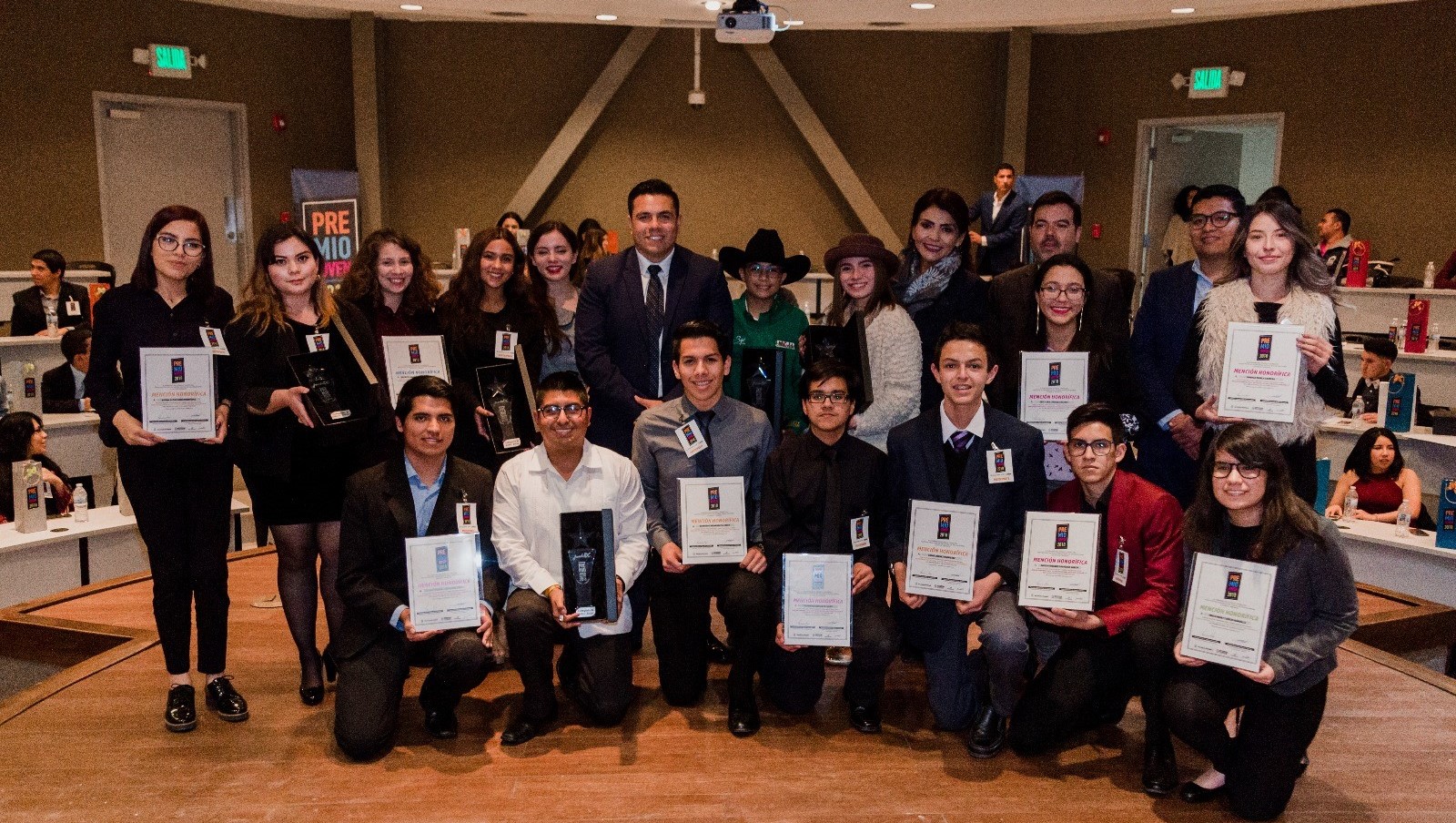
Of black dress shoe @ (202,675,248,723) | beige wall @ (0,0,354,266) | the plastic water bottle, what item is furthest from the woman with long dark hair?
beige wall @ (0,0,354,266)

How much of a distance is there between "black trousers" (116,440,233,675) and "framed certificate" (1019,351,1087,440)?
8.02 feet

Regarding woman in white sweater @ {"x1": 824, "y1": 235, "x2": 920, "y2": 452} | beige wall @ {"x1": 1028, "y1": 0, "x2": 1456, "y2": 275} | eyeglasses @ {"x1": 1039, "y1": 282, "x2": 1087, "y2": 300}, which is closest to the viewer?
eyeglasses @ {"x1": 1039, "y1": 282, "x2": 1087, "y2": 300}

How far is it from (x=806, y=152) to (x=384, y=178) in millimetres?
3762

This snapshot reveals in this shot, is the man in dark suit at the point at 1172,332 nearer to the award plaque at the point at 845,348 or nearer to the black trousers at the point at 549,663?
the award plaque at the point at 845,348

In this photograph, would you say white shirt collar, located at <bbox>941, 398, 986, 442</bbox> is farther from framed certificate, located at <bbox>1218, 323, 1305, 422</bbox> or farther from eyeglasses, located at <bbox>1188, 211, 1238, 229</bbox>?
eyeglasses, located at <bbox>1188, 211, 1238, 229</bbox>

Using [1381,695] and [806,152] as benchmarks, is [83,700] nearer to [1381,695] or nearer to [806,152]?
[1381,695]

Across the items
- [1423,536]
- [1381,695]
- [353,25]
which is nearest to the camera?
[1381,695]

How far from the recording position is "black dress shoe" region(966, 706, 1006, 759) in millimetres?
3316

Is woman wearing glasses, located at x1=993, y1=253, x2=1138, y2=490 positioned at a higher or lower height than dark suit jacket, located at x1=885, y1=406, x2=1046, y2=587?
higher

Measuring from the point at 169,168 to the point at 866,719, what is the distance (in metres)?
7.89

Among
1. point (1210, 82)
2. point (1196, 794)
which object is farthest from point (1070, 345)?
point (1210, 82)

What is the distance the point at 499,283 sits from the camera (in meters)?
3.99

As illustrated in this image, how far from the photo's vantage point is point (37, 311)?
6508mm

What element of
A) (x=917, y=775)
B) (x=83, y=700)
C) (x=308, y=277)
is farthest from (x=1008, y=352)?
(x=83, y=700)
